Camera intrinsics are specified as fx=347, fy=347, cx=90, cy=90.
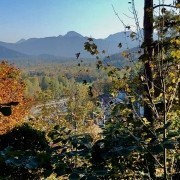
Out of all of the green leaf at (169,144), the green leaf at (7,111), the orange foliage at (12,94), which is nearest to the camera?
the green leaf at (7,111)

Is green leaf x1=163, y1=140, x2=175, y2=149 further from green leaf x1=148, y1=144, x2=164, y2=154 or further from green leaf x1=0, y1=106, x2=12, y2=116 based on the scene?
green leaf x1=0, y1=106, x2=12, y2=116

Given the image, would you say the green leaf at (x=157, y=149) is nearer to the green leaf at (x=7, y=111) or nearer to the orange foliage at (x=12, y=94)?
the green leaf at (x=7, y=111)

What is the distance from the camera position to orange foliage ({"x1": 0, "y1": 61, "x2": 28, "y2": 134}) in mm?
22450

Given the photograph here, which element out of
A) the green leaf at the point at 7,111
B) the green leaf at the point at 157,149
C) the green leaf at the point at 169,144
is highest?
the green leaf at the point at 7,111

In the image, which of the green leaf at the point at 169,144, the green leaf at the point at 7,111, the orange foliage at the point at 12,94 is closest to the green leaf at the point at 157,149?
the green leaf at the point at 169,144

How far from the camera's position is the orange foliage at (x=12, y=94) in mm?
22450

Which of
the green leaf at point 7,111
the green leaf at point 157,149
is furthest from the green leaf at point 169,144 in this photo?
the green leaf at point 7,111

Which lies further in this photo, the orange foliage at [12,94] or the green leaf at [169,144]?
the orange foliage at [12,94]

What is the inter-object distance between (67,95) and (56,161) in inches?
1071

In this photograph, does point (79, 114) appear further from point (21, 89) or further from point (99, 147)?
point (99, 147)

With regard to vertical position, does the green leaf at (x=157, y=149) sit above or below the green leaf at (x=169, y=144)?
below

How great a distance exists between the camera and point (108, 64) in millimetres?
5641

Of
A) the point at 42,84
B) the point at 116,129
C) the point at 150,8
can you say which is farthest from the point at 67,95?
the point at 42,84

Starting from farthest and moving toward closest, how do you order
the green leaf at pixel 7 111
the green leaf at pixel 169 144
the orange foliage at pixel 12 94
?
the orange foliage at pixel 12 94 < the green leaf at pixel 169 144 < the green leaf at pixel 7 111
